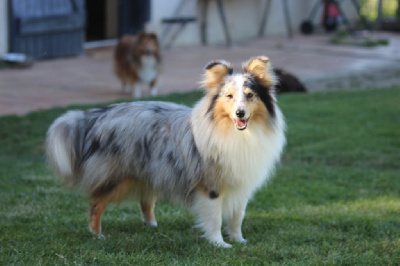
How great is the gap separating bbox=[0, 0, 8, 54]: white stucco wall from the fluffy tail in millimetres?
9625

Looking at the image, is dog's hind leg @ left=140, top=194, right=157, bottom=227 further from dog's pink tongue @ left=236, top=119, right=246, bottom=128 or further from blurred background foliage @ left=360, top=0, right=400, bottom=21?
blurred background foliage @ left=360, top=0, right=400, bottom=21

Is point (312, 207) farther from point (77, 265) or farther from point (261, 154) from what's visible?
point (77, 265)

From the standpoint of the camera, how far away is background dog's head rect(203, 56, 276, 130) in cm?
445

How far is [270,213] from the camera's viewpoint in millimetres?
5867

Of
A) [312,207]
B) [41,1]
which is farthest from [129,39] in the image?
[312,207]

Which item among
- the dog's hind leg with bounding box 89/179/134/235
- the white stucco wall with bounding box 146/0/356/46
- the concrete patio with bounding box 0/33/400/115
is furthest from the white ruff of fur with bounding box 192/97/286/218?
the white stucco wall with bounding box 146/0/356/46

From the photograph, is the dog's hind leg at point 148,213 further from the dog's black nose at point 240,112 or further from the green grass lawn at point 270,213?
the dog's black nose at point 240,112

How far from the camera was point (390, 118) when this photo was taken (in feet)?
33.3

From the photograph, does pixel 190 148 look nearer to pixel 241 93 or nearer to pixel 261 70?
pixel 241 93

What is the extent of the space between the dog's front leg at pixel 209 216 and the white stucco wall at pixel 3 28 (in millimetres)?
10273

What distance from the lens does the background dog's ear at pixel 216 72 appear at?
464 centimetres

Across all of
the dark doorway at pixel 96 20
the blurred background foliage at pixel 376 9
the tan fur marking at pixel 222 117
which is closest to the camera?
the tan fur marking at pixel 222 117

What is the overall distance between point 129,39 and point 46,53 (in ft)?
12.1

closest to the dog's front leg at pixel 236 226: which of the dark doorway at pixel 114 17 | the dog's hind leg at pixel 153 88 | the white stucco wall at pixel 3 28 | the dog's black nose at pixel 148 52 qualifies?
the dog's black nose at pixel 148 52
